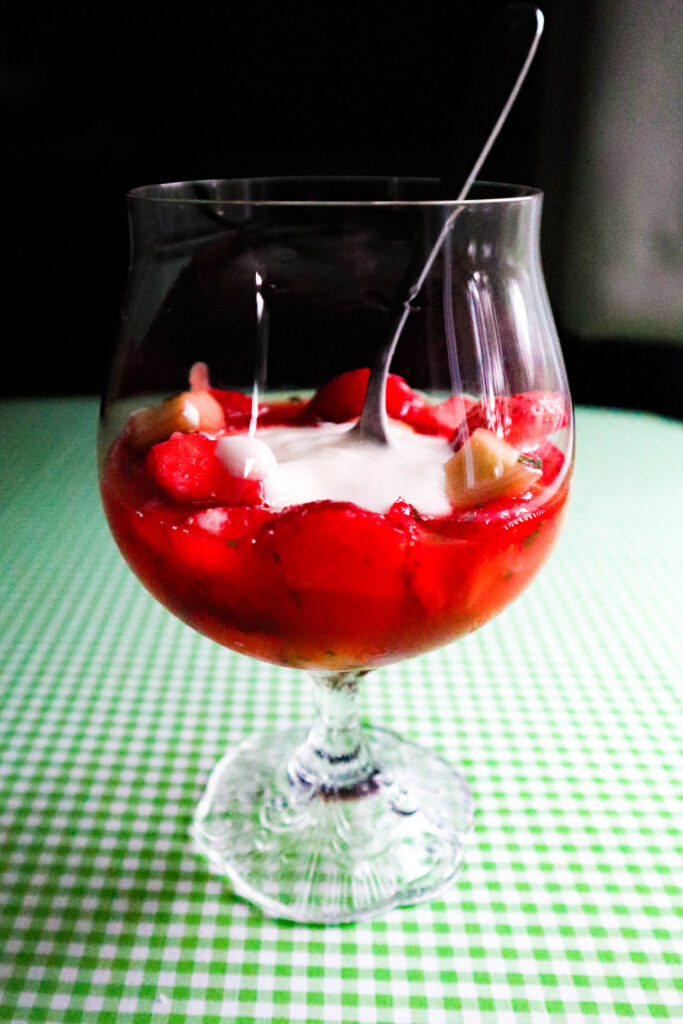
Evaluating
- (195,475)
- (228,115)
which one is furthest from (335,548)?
(228,115)

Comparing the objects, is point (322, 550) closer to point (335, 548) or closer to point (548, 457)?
point (335, 548)

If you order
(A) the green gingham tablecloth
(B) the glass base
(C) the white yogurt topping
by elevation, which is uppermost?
(C) the white yogurt topping

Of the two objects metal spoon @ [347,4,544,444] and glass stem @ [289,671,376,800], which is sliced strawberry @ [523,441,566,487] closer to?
metal spoon @ [347,4,544,444]

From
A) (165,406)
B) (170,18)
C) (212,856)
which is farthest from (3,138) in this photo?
(212,856)

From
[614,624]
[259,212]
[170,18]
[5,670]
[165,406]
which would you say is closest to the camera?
[259,212]

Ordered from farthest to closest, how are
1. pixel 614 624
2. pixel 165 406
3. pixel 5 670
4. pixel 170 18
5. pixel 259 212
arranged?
pixel 170 18, pixel 614 624, pixel 5 670, pixel 165 406, pixel 259 212

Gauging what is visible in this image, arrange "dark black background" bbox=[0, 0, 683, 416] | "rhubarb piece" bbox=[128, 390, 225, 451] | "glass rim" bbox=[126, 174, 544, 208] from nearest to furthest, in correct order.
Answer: "glass rim" bbox=[126, 174, 544, 208] → "rhubarb piece" bbox=[128, 390, 225, 451] → "dark black background" bbox=[0, 0, 683, 416]

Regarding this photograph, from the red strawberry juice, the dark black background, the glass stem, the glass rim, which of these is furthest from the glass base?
the dark black background

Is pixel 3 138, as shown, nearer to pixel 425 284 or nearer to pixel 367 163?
pixel 367 163
